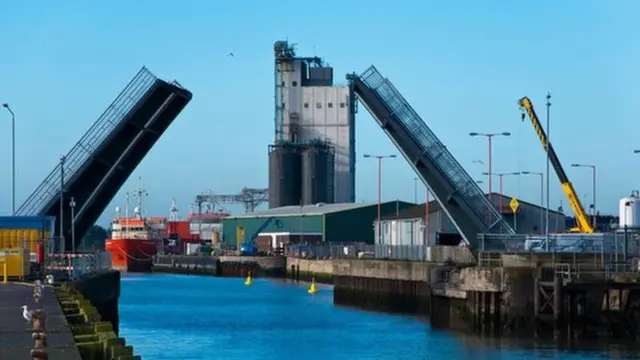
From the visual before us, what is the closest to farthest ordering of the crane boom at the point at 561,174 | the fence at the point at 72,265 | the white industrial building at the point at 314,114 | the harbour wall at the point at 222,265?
1. the fence at the point at 72,265
2. the crane boom at the point at 561,174
3. the harbour wall at the point at 222,265
4. the white industrial building at the point at 314,114

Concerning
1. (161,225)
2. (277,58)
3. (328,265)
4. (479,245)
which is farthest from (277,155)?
(479,245)

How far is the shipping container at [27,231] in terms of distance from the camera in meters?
38.3

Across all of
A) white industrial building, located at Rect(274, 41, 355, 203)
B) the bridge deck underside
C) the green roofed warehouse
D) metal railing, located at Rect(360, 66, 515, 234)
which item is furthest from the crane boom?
white industrial building, located at Rect(274, 41, 355, 203)

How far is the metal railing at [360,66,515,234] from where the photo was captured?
149 feet

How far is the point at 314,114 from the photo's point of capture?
110 metres

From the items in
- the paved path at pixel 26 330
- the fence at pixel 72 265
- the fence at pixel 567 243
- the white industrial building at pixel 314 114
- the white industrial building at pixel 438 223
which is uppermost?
the white industrial building at pixel 314 114

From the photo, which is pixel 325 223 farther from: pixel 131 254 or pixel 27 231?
pixel 27 231

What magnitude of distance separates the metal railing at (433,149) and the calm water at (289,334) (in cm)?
491

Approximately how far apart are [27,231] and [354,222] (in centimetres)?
5168

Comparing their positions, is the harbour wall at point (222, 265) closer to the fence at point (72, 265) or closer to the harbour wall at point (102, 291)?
the harbour wall at point (102, 291)

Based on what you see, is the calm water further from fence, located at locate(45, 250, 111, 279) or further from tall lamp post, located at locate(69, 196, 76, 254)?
tall lamp post, located at locate(69, 196, 76, 254)

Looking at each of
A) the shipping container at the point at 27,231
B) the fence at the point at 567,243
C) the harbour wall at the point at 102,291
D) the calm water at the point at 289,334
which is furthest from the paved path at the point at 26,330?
the fence at the point at 567,243

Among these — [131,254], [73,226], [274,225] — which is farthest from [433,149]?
[131,254]

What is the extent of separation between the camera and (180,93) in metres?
40.2
